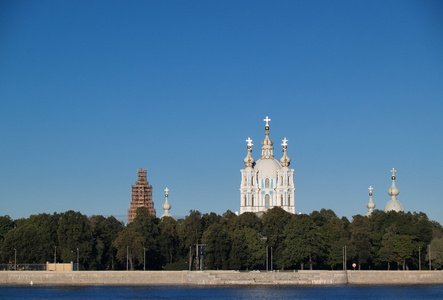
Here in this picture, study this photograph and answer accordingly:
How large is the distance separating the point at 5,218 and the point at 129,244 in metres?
21.8

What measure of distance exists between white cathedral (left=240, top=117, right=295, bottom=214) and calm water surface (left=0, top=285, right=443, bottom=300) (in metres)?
52.6

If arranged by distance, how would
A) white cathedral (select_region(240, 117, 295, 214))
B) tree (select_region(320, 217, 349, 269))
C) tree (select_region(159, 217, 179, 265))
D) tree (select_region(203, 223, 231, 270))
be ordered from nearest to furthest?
tree (select_region(203, 223, 231, 270)) < tree (select_region(320, 217, 349, 269)) < tree (select_region(159, 217, 179, 265)) < white cathedral (select_region(240, 117, 295, 214))

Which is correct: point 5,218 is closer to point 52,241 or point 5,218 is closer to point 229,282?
point 52,241

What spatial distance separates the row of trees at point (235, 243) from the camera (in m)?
127

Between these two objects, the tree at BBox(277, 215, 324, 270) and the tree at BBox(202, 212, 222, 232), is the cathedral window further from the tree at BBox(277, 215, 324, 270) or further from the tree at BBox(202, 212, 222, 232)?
the tree at BBox(277, 215, 324, 270)

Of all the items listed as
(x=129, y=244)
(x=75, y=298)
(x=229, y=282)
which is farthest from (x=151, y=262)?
(x=75, y=298)

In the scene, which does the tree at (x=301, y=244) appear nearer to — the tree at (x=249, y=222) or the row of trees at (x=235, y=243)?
the row of trees at (x=235, y=243)

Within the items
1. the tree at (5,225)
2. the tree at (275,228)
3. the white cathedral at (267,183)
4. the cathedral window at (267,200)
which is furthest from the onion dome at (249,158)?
the tree at (5,225)

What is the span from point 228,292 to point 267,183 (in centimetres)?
6335

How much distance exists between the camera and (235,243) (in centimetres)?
12762

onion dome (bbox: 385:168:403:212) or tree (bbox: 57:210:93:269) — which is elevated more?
onion dome (bbox: 385:168:403:212)

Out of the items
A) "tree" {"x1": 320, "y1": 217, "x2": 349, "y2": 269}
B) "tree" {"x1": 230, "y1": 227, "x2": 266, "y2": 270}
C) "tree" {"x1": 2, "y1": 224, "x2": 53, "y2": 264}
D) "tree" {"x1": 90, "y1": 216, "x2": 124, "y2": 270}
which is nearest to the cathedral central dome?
"tree" {"x1": 320, "y1": 217, "x2": 349, "y2": 269}

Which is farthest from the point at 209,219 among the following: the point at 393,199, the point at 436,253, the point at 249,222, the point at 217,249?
the point at 393,199

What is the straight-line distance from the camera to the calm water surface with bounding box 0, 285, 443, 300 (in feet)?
347
